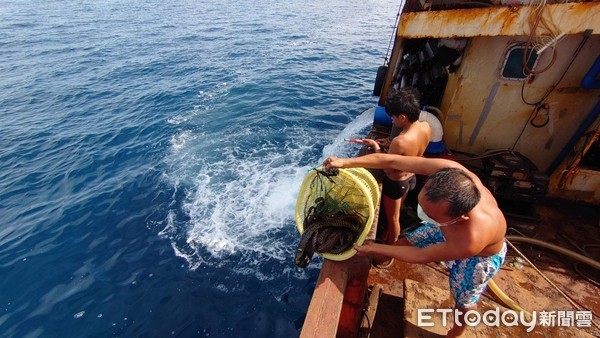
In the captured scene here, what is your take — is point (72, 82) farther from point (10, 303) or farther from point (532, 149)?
point (532, 149)

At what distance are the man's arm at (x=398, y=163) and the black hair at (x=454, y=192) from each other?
0.56 meters

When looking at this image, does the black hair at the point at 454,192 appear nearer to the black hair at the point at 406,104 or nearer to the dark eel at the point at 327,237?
the dark eel at the point at 327,237

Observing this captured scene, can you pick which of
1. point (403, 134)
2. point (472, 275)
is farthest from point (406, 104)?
point (472, 275)

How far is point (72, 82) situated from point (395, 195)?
1938 cm

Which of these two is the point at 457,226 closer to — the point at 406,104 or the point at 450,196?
the point at 450,196

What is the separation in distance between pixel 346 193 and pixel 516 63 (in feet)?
14.2

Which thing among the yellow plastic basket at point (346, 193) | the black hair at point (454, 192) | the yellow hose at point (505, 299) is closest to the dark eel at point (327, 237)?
the yellow plastic basket at point (346, 193)

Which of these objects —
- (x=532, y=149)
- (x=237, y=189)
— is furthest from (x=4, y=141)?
(x=532, y=149)

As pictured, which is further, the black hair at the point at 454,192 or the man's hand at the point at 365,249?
the man's hand at the point at 365,249

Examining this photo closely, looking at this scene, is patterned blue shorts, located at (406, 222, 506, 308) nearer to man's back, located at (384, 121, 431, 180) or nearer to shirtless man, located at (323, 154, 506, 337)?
shirtless man, located at (323, 154, 506, 337)

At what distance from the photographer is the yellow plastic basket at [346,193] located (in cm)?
284

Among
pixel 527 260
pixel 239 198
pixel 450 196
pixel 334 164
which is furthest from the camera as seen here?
pixel 239 198

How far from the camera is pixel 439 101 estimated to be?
6023 millimetres

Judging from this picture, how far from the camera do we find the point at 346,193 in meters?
3.22
